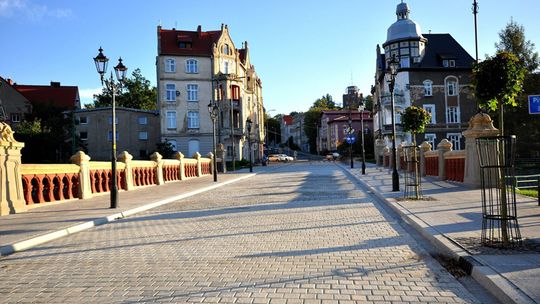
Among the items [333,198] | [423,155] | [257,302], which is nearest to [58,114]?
[423,155]

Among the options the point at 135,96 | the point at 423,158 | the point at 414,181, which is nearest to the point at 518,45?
the point at 423,158

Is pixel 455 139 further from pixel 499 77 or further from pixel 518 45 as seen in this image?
pixel 499 77

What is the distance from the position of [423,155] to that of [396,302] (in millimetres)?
24247

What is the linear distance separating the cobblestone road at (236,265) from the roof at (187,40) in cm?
5330

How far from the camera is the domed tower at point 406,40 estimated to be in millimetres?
61875

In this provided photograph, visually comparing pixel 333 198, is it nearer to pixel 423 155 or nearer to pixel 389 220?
pixel 389 220

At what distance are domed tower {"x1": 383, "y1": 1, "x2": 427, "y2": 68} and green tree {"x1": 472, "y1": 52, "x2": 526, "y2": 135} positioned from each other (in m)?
56.1

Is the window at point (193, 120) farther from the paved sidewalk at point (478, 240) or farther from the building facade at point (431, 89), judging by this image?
the paved sidewalk at point (478, 240)

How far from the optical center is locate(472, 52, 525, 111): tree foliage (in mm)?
7113

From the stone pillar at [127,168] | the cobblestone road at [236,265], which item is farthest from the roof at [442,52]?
the cobblestone road at [236,265]

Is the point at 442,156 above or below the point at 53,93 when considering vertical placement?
below

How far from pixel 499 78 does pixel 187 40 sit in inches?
2342

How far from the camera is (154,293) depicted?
5.45 m

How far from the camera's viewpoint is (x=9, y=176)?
1362 cm
